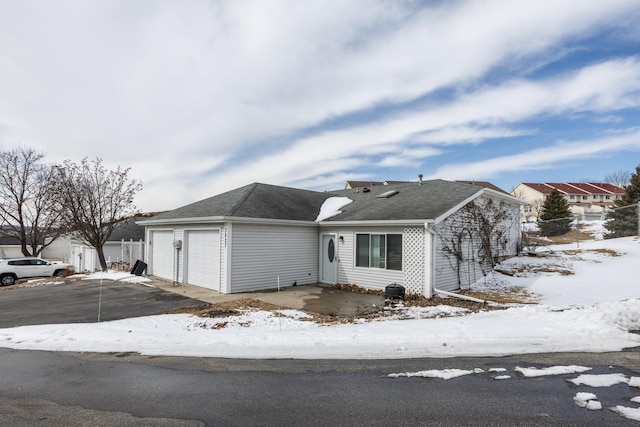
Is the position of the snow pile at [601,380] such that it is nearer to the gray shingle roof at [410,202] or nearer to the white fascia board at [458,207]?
the white fascia board at [458,207]

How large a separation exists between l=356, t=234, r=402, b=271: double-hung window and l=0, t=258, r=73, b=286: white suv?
18618 mm

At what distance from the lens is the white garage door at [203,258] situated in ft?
39.4

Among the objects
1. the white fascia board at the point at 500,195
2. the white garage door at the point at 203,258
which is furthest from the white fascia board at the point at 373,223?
the white fascia board at the point at 500,195

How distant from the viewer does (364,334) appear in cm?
649

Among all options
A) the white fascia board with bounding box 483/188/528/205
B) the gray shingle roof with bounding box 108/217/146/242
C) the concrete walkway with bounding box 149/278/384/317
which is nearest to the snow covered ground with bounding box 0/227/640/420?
the concrete walkway with bounding box 149/278/384/317

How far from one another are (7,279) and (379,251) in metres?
20.0

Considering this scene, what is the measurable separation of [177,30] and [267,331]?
7.98 metres

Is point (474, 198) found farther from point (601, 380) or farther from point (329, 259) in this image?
point (601, 380)

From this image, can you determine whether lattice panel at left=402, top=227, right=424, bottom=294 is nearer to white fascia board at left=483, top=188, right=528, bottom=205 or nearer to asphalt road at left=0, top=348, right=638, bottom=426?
white fascia board at left=483, top=188, right=528, bottom=205

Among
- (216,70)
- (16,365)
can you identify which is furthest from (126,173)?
(16,365)

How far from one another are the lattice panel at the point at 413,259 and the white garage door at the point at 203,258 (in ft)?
21.6

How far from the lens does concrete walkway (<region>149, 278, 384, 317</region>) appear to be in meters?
9.30

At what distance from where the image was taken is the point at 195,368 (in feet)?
16.5

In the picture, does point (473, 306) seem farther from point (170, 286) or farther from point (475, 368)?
point (170, 286)
